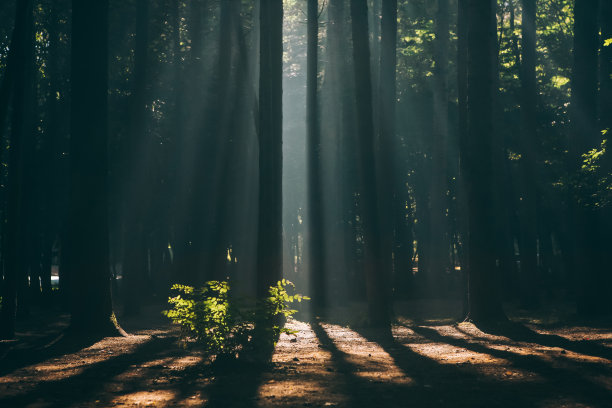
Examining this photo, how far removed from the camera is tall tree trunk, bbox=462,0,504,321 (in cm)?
1515

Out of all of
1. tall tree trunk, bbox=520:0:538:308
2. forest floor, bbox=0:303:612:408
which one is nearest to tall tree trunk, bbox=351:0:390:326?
forest floor, bbox=0:303:612:408

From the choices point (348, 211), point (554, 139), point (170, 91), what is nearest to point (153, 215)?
point (170, 91)

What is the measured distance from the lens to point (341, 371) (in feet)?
29.6

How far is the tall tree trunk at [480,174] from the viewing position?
1515cm

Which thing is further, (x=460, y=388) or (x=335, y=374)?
(x=335, y=374)

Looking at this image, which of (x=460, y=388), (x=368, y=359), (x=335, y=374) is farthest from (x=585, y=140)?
(x=460, y=388)

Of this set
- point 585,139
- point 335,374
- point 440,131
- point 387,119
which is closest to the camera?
point 335,374

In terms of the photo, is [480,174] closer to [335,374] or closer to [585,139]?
[585,139]

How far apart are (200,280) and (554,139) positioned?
15.1m

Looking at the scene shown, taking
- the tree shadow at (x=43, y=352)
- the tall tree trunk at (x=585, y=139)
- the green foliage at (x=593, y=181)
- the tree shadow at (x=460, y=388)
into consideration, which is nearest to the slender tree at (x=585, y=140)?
the tall tree trunk at (x=585, y=139)

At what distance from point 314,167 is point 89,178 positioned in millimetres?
13675

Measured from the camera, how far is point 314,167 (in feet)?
86.6

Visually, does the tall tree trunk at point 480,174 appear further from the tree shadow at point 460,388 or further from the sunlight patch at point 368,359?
the tree shadow at point 460,388

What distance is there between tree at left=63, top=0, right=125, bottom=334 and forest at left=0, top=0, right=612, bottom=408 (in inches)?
1.7
